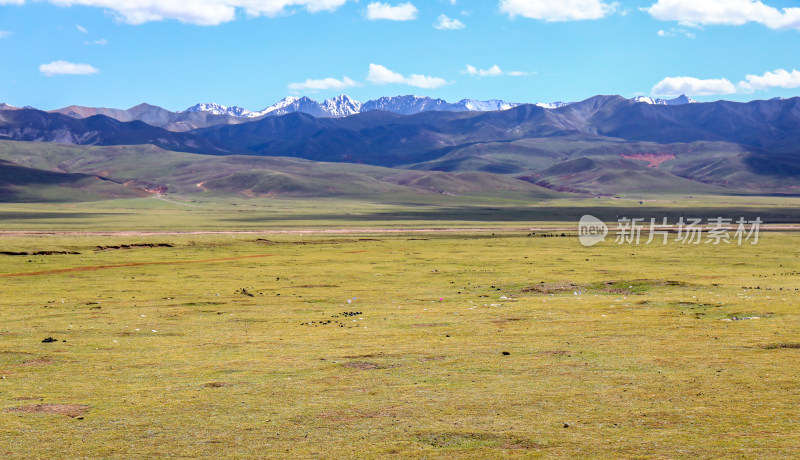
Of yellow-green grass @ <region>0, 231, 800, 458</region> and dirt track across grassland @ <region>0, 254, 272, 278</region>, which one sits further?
dirt track across grassland @ <region>0, 254, 272, 278</region>

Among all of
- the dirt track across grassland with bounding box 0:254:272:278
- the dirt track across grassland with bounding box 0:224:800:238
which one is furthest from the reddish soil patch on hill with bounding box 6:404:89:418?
the dirt track across grassland with bounding box 0:224:800:238

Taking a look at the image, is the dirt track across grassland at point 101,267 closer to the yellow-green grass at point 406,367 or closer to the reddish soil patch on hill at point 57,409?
the yellow-green grass at point 406,367

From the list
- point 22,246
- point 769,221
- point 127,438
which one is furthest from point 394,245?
point 769,221

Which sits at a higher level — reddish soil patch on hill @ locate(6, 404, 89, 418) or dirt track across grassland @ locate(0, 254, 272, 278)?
reddish soil patch on hill @ locate(6, 404, 89, 418)

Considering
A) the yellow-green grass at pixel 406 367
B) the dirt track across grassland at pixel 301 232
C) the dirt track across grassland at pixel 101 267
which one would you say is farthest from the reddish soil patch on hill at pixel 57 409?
the dirt track across grassland at pixel 301 232

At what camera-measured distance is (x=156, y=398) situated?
18.2 meters

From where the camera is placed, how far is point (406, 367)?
21.8 m

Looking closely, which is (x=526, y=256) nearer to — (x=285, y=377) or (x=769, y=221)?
(x=285, y=377)

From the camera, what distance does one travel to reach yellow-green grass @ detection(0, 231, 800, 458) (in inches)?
585

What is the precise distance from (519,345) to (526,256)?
159 feet

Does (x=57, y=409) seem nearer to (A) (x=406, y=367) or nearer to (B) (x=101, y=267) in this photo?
(A) (x=406, y=367)

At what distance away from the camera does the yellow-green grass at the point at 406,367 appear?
14859 millimetres

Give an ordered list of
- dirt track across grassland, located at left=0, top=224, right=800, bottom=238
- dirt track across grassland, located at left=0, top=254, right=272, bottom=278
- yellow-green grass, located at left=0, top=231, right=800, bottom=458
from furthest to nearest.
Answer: dirt track across grassland, located at left=0, top=224, right=800, bottom=238 → dirt track across grassland, located at left=0, top=254, right=272, bottom=278 → yellow-green grass, located at left=0, top=231, right=800, bottom=458

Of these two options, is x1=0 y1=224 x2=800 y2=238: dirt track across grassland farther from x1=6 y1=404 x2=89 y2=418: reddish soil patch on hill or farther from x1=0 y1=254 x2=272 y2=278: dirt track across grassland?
x1=6 y1=404 x2=89 y2=418: reddish soil patch on hill
